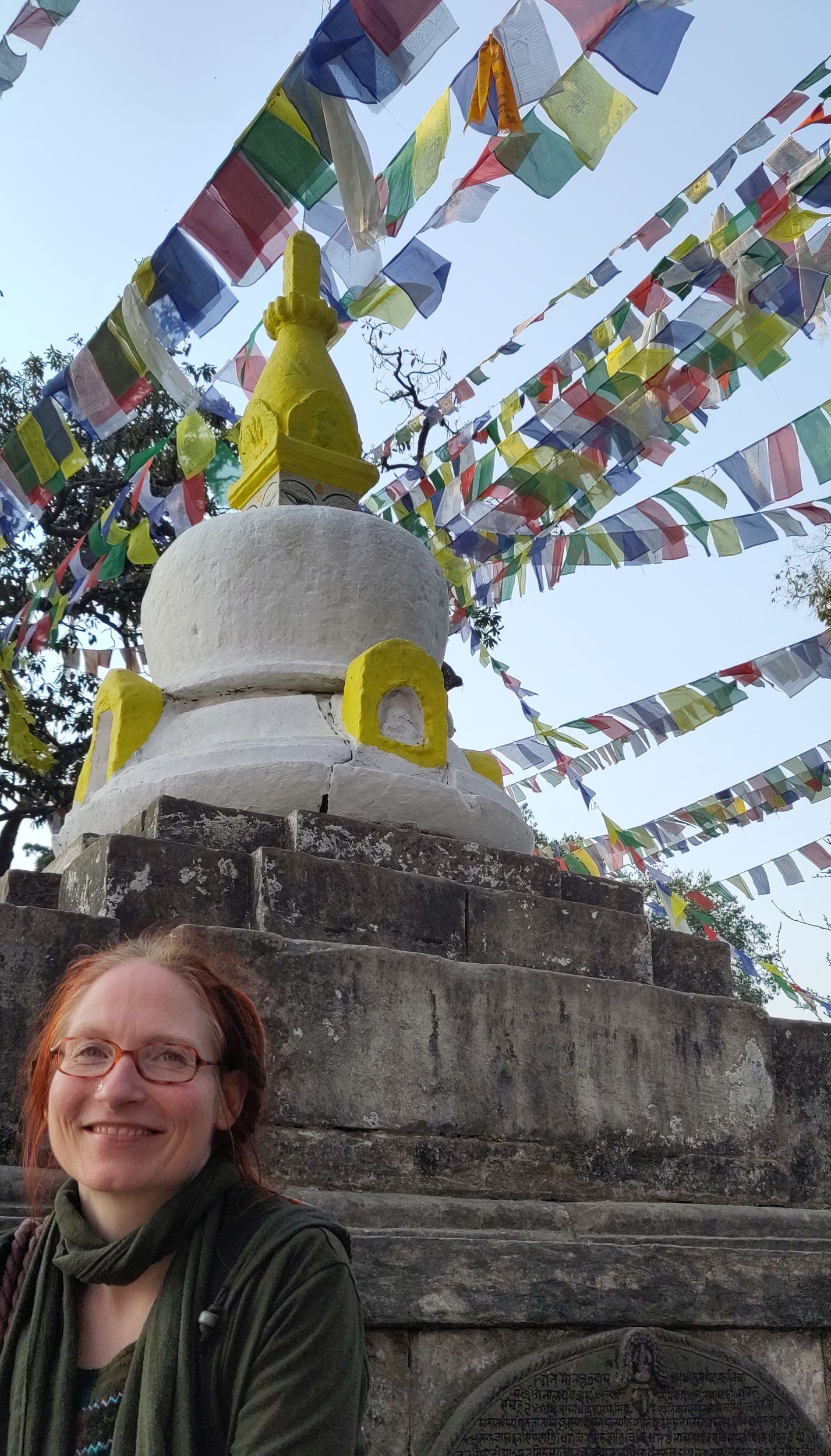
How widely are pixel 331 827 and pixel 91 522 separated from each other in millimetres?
8511

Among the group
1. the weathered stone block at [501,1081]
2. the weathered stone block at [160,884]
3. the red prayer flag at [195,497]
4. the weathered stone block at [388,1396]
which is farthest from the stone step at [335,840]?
the red prayer flag at [195,497]

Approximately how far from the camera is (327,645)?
4816 millimetres

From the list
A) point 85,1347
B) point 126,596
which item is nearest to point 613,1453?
point 85,1347

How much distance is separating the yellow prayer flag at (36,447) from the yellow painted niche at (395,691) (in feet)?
8.51

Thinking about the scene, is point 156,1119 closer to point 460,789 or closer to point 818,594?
point 460,789

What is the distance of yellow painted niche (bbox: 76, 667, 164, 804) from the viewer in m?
4.54

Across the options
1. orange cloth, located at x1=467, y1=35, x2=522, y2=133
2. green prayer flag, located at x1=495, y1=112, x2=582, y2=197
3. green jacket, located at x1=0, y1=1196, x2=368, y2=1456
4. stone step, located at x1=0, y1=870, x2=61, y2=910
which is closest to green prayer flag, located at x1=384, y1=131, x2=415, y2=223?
green prayer flag, located at x1=495, y1=112, x2=582, y2=197

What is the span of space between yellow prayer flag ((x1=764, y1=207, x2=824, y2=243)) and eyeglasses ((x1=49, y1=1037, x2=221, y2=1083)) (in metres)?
5.22

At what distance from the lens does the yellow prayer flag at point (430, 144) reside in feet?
16.1

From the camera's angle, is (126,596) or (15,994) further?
(126,596)

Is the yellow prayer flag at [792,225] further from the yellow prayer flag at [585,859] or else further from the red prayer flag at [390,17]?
the yellow prayer flag at [585,859]

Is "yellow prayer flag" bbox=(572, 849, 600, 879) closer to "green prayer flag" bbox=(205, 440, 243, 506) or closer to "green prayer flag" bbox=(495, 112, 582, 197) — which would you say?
"green prayer flag" bbox=(205, 440, 243, 506)

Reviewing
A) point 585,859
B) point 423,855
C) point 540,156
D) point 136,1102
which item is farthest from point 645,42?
point 585,859

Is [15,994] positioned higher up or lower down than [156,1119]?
higher up
